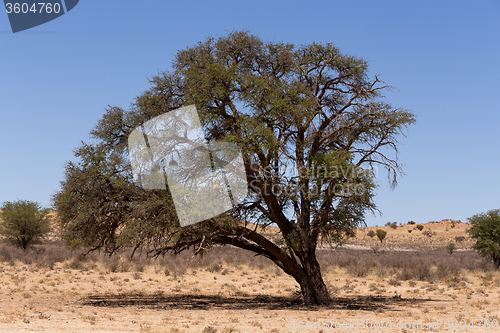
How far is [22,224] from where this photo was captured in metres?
36.1

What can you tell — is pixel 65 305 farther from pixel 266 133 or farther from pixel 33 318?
pixel 266 133

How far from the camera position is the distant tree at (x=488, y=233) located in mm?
28562

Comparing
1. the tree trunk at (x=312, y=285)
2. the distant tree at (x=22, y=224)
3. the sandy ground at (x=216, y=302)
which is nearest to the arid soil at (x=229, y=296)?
the sandy ground at (x=216, y=302)

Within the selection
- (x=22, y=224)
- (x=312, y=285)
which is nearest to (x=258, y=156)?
(x=312, y=285)

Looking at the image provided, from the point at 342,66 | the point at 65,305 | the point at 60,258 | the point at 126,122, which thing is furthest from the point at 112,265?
the point at 342,66

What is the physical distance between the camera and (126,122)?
15477 mm

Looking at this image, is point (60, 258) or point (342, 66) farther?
point (60, 258)

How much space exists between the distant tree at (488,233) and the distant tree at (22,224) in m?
33.4

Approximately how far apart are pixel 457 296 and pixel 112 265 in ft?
63.6

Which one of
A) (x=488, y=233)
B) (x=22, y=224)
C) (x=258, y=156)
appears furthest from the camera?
(x=22, y=224)

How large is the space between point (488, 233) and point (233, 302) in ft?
69.3

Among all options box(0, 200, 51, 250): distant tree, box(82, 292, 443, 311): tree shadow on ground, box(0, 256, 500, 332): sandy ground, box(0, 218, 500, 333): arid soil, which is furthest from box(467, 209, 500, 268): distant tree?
box(0, 200, 51, 250): distant tree

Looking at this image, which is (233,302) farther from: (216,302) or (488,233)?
(488,233)

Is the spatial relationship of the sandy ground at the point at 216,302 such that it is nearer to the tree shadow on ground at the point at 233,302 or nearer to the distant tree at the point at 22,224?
the tree shadow on ground at the point at 233,302
